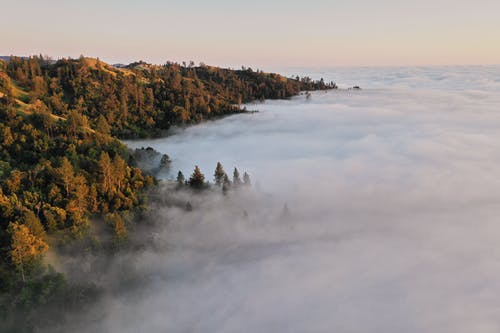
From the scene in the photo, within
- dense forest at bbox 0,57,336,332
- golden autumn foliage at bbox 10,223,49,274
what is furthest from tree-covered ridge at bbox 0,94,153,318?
dense forest at bbox 0,57,336,332

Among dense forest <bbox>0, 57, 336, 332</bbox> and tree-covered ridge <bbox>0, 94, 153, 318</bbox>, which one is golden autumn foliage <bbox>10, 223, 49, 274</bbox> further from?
dense forest <bbox>0, 57, 336, 332</bbox>

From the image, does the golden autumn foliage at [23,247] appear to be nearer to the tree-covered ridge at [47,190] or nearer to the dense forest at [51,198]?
the tree-covered ridge at [47,190]

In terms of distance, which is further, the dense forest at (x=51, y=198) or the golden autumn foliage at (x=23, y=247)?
the dense forest at (x=51, y=198)

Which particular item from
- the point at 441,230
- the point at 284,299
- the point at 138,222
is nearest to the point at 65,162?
the point at 138,222

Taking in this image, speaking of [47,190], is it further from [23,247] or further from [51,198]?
[23,247]

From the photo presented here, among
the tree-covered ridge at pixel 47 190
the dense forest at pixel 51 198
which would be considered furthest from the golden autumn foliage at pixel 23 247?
the dense forest at pixel 51 198

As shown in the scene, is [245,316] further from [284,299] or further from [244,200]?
[244,200]

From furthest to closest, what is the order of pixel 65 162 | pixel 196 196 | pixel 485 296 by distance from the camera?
1. pixel 196 196
2. pixel 485 296
3. pixel 65 162

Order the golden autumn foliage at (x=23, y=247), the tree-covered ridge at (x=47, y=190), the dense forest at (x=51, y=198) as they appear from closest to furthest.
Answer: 1. the golden autumn foliage at (x=23, y=247)
2. the dense forest at (x=51, y=198)
3. the tree-covered ridge at (x=47, y=190)

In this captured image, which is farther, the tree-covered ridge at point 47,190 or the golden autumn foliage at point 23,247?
the tree-covered ridge at point 47,190

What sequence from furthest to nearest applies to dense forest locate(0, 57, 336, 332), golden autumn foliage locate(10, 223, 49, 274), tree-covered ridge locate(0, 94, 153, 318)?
tree-covered ridge locate(0, 94, 153, 318)
dense forest locate(0, 57, 336, 332)
golden autumn foliage locate(10, 223, 49, 274)

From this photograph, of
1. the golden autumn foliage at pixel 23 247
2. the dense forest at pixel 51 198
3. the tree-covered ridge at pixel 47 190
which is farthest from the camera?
the tree-covered ridge at pixel 47 190
